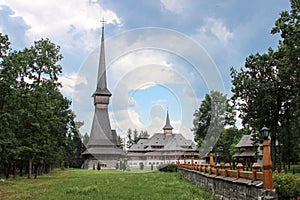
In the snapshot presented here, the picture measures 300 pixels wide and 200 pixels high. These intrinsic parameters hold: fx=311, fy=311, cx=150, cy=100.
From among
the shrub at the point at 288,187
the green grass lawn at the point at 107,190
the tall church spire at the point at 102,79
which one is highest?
the tall church spire at the point at 102,79

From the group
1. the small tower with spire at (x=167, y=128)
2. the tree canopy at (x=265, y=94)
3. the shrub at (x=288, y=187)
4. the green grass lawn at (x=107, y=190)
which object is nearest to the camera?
the shrub at (x=288, y=187)

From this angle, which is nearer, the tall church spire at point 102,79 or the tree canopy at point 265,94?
the tree canopy at point 265,94

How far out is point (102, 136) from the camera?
64875 millimetres

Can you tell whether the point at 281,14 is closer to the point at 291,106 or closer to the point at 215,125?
the point at 291,106

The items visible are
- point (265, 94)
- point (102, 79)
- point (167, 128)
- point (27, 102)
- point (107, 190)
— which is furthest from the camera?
point (167, 128)

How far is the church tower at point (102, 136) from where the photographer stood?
59.7 metres

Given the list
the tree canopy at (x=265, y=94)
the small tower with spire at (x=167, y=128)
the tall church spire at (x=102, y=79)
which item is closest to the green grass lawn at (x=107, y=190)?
the tree canopy at (x=265, y=94)

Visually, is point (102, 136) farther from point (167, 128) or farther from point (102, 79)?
point (167, 128)

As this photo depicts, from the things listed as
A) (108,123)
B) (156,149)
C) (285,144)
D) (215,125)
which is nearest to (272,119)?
(285,144)

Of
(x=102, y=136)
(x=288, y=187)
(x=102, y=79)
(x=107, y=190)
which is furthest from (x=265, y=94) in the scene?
(x=102, y=79)

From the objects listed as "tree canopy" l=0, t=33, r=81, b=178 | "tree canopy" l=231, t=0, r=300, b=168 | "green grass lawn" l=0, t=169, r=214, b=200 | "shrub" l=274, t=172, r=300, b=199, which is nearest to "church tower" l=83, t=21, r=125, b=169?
"tree canopy" l=0, t=33, r=81, b=178

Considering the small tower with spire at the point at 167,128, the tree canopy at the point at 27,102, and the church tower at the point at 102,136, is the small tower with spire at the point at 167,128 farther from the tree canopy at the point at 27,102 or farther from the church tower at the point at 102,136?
the tree canopy at the point at 27,102

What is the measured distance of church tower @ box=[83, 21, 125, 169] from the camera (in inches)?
2350

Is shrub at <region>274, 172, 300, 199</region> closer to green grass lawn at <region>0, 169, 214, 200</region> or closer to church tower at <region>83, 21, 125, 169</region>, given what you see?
green grass lawn at <region>0, 169, 214, 200</region>
